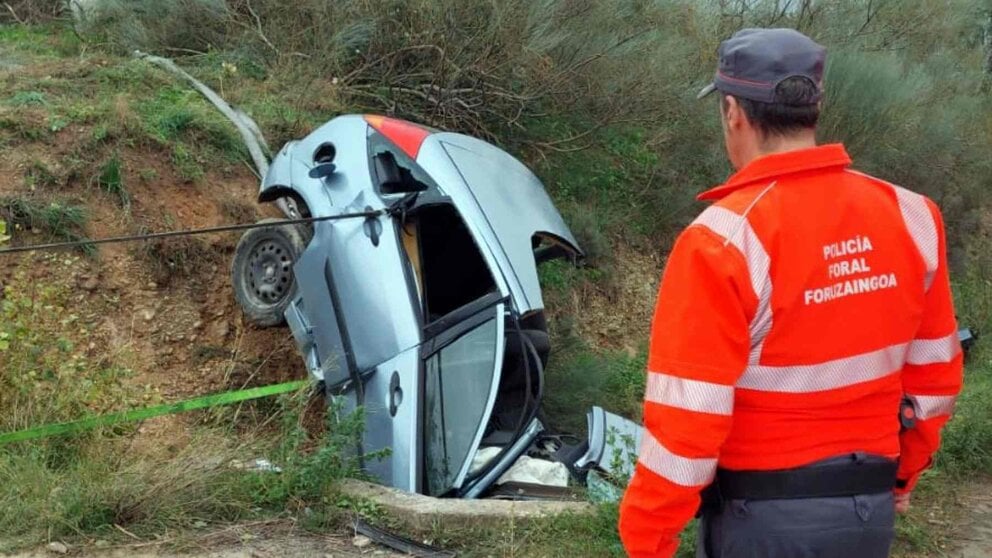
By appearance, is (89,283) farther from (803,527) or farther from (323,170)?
(803,527)

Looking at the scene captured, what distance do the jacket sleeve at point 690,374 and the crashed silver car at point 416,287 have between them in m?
2.98

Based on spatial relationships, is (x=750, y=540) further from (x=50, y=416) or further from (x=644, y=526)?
(x=50, y=416)

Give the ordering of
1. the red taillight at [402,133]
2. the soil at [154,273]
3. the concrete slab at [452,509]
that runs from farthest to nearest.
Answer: the soil at [154,273] < the red taillight at [402,133] < the concrete slab at [452,509]

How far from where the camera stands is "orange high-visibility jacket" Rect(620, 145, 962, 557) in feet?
6.97

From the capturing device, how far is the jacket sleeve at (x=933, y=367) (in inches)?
97.6

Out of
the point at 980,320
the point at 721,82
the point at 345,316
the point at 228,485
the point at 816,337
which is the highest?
the point at 721,82

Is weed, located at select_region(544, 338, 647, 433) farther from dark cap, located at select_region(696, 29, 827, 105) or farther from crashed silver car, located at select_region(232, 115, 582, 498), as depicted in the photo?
dark cap, located at select_region(696, 29, 827, 105)

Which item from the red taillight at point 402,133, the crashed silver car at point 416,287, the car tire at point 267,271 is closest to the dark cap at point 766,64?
the crashed silver car at point 416,287

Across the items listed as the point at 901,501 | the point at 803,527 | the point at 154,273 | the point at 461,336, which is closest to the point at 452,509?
the point at 461,336

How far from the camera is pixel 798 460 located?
2.26m

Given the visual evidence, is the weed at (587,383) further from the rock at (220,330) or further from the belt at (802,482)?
the belt at (802,482)

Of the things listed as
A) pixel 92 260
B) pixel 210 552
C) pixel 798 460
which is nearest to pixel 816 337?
pixel 798 460

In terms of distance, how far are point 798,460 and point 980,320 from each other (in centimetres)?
980

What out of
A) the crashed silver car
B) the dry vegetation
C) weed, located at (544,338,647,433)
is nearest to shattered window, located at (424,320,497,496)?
the crashed silver car
